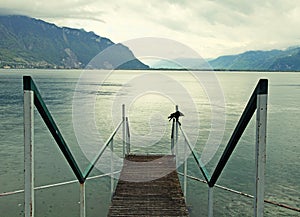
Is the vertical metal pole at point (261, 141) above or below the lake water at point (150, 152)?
above

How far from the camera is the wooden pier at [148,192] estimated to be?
4605 millimetres

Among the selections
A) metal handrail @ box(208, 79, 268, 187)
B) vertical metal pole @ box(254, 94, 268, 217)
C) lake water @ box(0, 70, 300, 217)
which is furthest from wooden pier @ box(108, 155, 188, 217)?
vertical metal pole @ box(254, 94, 268, 217)

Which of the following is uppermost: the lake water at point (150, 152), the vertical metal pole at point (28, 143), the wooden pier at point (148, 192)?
the vertical metal pole at point (28, 143)

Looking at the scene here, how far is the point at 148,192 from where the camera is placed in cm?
525

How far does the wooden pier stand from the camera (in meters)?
4.60

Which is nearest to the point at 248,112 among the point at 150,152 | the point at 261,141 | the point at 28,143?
the point at 261,141

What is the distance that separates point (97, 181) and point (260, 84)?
39.7 ft

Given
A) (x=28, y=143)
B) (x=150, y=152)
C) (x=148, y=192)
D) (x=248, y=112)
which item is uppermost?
(x=248, y=112)

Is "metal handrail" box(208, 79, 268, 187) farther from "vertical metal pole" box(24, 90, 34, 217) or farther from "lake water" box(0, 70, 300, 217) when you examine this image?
"lake water" box(0, 70, 300, 217)

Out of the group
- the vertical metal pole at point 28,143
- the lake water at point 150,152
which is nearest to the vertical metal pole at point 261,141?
the vertical metal pole at point 28,143

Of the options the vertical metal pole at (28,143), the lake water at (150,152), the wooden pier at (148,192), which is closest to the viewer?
the vertical metal pole at (28,143)

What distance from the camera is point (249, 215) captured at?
10.5 meters

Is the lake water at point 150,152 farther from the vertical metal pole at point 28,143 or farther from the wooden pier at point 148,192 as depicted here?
the vertical metal pole at point 28,143

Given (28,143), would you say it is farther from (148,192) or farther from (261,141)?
(148,192)
